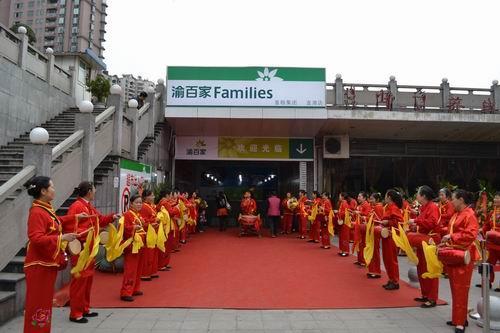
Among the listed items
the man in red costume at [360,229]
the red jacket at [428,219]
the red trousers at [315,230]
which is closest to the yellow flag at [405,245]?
the red jacket at [428,219]

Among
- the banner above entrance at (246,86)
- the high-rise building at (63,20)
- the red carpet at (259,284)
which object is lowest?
the red carpet at (259,284)

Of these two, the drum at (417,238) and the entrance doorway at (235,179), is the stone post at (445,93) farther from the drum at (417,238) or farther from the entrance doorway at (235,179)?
the drum at (417,238)

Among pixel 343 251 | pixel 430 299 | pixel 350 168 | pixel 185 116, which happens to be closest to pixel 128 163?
pixel 185 116

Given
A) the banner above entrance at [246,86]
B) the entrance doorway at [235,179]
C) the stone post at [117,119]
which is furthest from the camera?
the entrance doorway at [235,179]

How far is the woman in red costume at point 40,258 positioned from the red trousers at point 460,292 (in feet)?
14.3

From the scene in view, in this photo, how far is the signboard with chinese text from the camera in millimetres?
9336

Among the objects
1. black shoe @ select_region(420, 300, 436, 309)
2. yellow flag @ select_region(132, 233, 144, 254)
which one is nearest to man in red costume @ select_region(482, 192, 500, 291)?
black shoe @ select_region(420, 300, 436, 309)

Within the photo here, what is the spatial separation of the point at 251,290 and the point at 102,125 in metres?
5.32

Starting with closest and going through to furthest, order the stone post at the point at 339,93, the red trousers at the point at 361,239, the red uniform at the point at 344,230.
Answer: the red trousers at the point at 361,239, the red uniform at the point at 344,230, the stone post at the point at 339,93

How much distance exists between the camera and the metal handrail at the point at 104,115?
8.58 metres

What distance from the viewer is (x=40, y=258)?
3852 mm

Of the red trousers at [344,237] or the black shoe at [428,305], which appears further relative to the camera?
the red trousers at [344,237]

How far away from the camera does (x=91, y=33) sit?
6569 centimetres

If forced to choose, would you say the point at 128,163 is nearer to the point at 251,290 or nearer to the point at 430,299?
the point at 251,290
